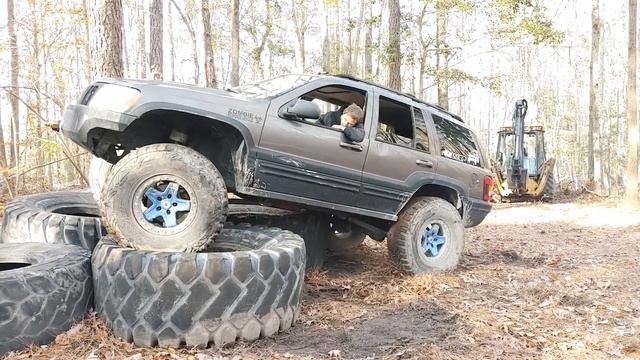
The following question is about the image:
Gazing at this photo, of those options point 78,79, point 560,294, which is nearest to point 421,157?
point 560,294

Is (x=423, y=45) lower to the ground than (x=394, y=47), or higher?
higher

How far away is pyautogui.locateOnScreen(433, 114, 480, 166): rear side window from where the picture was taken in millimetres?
6207

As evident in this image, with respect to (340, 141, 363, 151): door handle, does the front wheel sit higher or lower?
lower

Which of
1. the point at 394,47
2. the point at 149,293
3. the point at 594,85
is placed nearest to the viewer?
the point at 149,293

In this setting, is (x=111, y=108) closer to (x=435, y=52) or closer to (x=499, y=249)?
(x=499, y=249)

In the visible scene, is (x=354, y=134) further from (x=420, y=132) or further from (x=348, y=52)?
(x=348, y=52)

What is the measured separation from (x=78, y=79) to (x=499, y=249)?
30.2 metres

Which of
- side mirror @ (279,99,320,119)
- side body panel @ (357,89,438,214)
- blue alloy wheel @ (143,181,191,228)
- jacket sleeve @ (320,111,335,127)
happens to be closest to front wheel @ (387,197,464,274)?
side body panel @ (357,89,438,214)

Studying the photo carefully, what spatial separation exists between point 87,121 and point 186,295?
1732mm

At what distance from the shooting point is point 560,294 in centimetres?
516

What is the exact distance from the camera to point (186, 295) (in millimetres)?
3283

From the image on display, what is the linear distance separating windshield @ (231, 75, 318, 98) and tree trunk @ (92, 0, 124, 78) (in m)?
3.52

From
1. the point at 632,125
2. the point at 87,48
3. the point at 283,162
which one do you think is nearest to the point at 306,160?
the point at 283,162

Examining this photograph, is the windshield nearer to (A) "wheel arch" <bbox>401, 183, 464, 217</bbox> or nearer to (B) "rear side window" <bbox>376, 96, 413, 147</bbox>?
Answer: (B) "rear side window" <bbox>376, 96, 413, 147</bbox>
